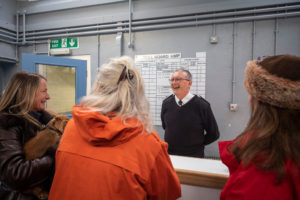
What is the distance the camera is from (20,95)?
119 cm

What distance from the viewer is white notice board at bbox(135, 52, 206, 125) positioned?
3.02m

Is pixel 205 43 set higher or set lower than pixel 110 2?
lower

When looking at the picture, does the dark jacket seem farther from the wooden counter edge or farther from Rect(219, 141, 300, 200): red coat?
Rect(219, 141, 300, 200): red coat

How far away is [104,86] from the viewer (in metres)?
0.93

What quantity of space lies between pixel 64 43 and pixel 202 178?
146 inches

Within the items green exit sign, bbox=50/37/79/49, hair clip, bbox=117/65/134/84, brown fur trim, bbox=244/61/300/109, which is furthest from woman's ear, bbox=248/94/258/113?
green exit sign, bbox=50/37/79/49

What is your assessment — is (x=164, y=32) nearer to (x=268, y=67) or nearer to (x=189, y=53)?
(x=189, y=53)

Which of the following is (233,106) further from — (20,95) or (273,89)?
(20,95)

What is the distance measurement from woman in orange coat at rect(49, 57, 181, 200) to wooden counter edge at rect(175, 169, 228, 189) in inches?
11.7

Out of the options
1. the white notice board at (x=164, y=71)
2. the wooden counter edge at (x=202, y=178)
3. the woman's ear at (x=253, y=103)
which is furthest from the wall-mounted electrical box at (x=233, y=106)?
the woman's ear at (x=253, y=103)

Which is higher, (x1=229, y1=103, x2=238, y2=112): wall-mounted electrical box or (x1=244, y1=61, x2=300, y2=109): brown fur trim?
(x1=244, y1=61, x2=300, y2=109): brown fur trim

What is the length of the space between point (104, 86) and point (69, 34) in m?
3.32

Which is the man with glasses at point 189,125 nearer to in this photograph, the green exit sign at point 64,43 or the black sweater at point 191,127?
the black sweater at point 191,127

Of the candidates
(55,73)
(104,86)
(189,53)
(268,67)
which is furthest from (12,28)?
(268,67)
